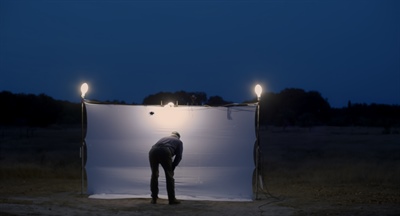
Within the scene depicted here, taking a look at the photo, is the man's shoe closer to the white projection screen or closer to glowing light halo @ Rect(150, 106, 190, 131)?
the white projection screen

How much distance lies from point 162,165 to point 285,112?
5224 cm

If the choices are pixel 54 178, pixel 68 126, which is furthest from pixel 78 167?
pixel 68 126

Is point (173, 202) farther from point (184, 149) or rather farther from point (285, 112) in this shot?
point (285, 112)

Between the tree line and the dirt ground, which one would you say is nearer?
the dirt ground

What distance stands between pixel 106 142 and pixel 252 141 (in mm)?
3475

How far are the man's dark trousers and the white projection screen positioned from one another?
0.94m

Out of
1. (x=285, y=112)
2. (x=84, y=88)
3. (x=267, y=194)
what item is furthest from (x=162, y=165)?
(x=285, y=112)

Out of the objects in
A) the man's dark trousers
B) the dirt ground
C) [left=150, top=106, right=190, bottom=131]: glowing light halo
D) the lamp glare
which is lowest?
the dirt ground

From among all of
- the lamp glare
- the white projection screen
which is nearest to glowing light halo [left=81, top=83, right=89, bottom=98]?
the white projection screen

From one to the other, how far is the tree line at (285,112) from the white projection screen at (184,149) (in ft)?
110

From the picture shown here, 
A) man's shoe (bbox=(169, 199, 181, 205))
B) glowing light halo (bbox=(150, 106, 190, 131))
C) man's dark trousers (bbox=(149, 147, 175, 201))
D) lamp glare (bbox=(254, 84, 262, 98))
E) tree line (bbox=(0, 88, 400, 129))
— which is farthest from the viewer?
tree line (bbox=(0, 88, 400, 129))

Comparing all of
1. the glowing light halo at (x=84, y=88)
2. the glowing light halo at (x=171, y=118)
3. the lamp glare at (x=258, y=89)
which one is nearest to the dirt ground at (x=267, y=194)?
the lamp glare at (x=258, y=89)

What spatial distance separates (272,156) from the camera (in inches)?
Answer: 1067

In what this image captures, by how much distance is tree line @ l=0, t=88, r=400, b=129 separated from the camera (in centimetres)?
5787
